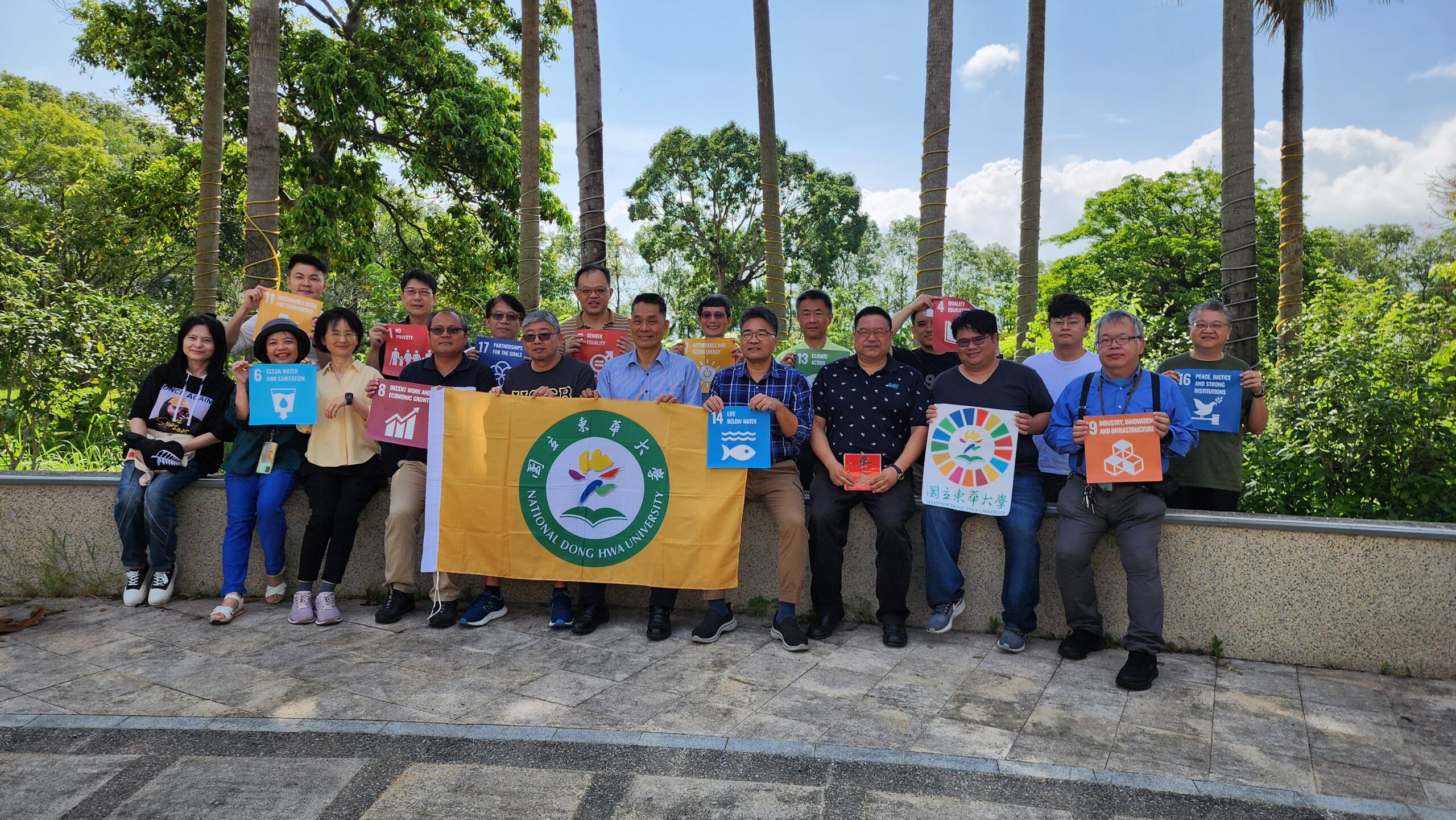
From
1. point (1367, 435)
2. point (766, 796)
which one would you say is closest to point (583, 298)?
point (766, 796)

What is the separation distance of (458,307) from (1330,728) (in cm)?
1761

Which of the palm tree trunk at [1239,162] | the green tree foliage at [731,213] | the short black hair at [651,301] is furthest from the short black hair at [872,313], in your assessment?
the green tree foliage at [731,213]

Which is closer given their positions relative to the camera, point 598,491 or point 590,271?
point 598,491

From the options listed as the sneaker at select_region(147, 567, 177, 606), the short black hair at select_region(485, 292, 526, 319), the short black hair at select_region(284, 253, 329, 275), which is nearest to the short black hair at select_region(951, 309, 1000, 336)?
the short black hair at select_region(485, 292, 526, 319)

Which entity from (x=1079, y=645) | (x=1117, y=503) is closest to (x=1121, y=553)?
(x=1117, y=503)

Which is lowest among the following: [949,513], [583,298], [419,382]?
[949,513]

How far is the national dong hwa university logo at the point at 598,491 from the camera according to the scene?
5.31m

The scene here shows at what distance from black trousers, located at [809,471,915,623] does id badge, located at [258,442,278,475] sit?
11.3ft

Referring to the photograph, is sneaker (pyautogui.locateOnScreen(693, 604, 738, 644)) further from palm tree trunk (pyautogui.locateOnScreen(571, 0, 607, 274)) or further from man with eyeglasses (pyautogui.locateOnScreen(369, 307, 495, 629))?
palm tree trunk (pyautogui.locateOnScreen(571, 0, 607, 274))

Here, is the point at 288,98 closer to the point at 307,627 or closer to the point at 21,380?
the point at 21,380

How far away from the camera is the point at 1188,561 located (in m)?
4.81

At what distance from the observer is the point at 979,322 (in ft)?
16.5

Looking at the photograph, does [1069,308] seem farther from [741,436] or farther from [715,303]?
[715,303]

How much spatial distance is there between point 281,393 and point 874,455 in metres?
3.69
